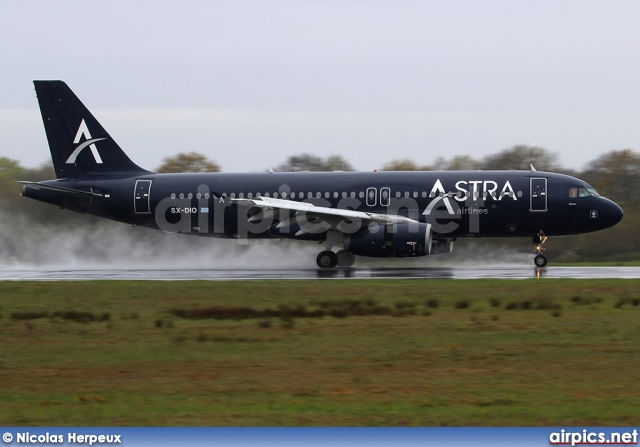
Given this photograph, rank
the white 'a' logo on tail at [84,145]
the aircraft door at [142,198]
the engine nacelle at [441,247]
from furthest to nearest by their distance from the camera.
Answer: the white 'a' logo on tail at [84,145]
the aircraft door at [142,198]
the engine nacelle at [441,247]

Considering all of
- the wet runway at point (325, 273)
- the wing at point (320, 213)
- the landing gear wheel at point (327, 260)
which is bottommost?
the wet runway at point (325, 273)

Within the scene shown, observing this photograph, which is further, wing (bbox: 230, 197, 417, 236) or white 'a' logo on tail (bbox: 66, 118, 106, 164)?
white 'a' logo on tail (bbox: 66, 118, 106, 164)

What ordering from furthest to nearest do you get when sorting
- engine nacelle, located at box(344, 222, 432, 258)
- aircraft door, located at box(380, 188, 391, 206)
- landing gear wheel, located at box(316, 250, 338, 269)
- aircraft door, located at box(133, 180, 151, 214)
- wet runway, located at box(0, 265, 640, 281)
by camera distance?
aircraft door, located at box(133, 180, 151, 214) < aircraft door, located at box(380, 188, 391, 206) < landing gear wheel, located at box(316, 250, 338, 269) < engine nacelle, located at box(344, 222, 432, 258) < wet runway, located at box(0, 265, 640, 281)

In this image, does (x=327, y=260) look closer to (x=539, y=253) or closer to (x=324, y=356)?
(x=539, y=253)

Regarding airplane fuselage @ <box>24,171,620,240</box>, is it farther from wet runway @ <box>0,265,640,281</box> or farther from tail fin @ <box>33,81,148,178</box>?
wet runway @ <box>0,265,640,281</box>

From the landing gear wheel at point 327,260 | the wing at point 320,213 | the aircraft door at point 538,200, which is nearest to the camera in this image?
the wing at point 320,213

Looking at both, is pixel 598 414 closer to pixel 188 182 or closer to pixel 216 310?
pixel 216 310

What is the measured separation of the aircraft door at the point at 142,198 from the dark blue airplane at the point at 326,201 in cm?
4

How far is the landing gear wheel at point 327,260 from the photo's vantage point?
3275 centimetres

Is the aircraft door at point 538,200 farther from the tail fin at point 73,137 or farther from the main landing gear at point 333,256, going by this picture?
the tail fin at point 73,137

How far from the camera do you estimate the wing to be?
31.8 meters

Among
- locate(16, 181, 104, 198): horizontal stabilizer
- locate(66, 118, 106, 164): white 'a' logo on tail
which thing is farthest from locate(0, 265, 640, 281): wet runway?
locate(66, 118, 106, 164): white 'a' logo on tail

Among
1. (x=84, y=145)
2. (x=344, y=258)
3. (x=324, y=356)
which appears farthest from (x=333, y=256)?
(x=324, y=356)

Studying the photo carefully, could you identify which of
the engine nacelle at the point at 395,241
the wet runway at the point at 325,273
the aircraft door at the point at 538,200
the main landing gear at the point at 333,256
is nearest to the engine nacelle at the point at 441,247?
the wet runway at the point at 325,273
